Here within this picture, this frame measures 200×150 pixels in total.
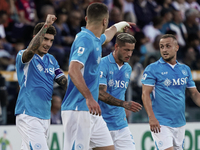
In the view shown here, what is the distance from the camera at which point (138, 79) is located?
888 cm

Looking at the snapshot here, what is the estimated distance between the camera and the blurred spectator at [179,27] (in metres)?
12.2

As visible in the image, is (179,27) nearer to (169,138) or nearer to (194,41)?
(194,41)

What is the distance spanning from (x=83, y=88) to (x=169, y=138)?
244 cm

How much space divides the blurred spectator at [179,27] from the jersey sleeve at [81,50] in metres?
8.30

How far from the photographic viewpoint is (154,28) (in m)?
11.8

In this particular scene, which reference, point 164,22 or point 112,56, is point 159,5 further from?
point 112,56

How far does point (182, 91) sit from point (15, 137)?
346 cm

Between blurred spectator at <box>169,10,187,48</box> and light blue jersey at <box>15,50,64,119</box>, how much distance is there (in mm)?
7489

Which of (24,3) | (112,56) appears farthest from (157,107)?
(24,3)

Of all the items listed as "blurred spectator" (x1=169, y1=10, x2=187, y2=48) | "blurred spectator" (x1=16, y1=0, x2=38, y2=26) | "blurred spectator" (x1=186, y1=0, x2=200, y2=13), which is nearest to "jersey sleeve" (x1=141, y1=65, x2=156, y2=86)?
"blurred spectator" (x1=16, y1=0, x2=38, y2=26)

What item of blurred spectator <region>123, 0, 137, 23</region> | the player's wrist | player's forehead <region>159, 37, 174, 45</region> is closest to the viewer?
the player's wrist

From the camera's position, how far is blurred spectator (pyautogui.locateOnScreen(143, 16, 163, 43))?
11.6 m

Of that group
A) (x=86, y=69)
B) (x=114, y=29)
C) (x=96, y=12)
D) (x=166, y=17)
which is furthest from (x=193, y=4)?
(x=86, y=69)

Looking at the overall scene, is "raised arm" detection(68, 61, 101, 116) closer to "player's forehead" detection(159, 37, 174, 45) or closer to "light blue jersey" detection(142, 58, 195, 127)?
"light blue jersey" detection(142, 58, 195, 127)
